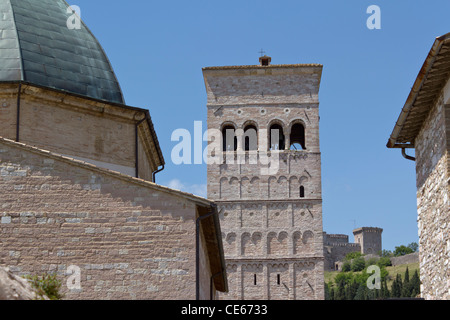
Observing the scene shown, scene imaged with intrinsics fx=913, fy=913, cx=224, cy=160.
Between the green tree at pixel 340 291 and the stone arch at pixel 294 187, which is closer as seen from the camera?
the stone arch at pixel 294 187

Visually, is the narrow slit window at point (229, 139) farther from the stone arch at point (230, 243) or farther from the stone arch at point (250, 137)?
the stone arch at point (230, 243)

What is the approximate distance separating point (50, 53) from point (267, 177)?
29.8m

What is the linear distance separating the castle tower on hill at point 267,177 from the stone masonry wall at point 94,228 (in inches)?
1240

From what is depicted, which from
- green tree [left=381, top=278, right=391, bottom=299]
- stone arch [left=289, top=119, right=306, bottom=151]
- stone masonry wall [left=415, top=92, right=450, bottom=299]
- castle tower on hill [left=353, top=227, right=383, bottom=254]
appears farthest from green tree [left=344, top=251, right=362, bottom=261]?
stone masonry wall [left=415, top=92, right=450, bottom=299]

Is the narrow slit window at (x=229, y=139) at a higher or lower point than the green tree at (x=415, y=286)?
higher

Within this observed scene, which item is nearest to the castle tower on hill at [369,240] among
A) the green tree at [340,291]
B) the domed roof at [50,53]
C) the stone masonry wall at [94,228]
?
the green tree at [340,291]

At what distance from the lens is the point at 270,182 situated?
4378 centimetres

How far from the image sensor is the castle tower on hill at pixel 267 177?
42.7 meters

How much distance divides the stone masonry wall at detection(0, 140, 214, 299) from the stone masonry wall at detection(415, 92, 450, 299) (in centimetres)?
282

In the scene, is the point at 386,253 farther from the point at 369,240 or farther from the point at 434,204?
the point at 434,204

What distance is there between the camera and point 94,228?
35.8 ft

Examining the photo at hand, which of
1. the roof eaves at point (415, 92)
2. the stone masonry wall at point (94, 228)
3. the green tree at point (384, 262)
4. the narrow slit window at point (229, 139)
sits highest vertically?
the narrow slit window at point (229, 139)

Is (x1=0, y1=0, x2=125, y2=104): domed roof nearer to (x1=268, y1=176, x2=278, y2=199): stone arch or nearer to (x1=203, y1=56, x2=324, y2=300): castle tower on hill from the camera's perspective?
(x1=203, y1=56, x2=324, y2=300): castle tower on hill
